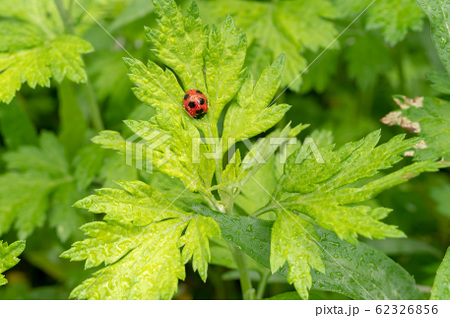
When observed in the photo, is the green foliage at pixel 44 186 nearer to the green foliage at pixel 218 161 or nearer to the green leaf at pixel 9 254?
the green foliage at pixel 218 161

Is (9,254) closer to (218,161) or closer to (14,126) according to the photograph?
(218,161)

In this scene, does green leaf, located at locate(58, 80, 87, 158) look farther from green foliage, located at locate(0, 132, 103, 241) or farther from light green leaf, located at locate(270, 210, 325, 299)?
light green leaf, located at locate(270, 210, 325, 299)

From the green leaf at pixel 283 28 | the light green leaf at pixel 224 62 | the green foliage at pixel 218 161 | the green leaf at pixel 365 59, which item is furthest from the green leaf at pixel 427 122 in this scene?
the green leaf at pixel 365 59

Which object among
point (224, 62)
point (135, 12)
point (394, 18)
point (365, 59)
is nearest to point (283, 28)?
point (394, 18)

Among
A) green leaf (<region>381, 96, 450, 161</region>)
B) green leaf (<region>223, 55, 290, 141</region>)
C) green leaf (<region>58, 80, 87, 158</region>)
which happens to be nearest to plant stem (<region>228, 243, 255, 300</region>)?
green leaf (<region>223, 55, 290, 141</region>)
